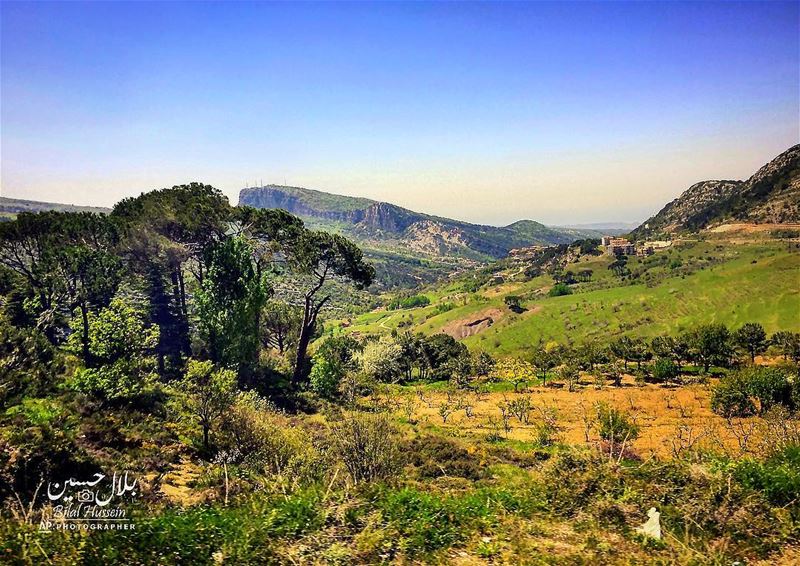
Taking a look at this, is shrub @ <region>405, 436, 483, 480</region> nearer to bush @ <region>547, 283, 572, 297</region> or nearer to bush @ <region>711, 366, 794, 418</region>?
bush @ <region>711, 366, 794, 418</region>

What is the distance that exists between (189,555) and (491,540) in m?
4.37

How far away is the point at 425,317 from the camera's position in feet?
505

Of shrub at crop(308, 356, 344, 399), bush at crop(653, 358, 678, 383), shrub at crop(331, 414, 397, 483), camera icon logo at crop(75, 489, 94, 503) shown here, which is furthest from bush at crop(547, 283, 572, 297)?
camera icon logo at crop(75, 489, 94, 503)

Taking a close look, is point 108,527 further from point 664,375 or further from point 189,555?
point 664,375

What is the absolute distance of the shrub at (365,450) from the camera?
40.3 ft

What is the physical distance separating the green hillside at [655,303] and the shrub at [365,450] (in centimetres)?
9492

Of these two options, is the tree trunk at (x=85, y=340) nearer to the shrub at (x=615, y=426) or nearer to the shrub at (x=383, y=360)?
the shrub at (x=383, y=360)

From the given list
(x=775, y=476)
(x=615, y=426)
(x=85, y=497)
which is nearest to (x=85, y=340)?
(x=85, y=497)

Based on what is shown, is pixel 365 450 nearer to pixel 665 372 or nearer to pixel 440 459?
pixel 440 459

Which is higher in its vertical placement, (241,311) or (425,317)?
(241,311)

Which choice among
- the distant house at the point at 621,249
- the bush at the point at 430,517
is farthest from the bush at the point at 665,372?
the distant house at the point at 621,249

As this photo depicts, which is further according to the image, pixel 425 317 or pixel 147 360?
pixel 425 317

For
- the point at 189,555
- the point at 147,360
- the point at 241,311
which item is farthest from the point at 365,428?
the point at 241,311

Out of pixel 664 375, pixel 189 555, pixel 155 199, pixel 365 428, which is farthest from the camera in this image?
pixel 664 375
